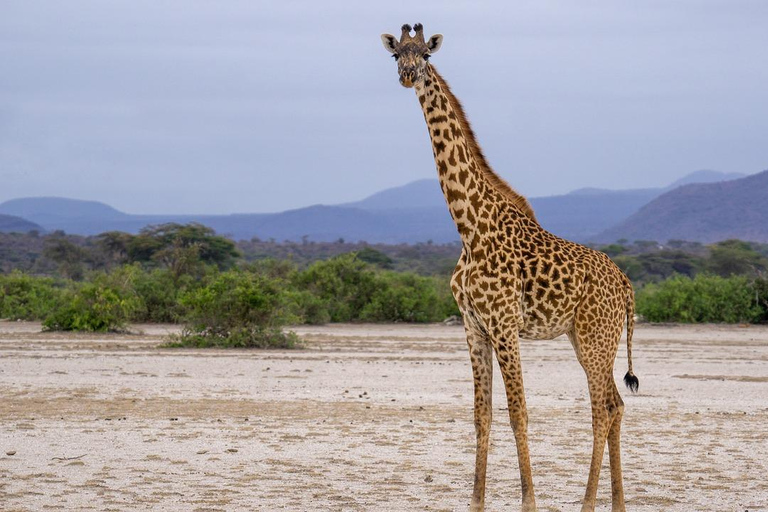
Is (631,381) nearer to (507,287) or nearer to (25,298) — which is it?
(507,287)

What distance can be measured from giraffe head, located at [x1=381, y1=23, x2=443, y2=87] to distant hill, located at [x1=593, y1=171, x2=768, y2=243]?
160 metres

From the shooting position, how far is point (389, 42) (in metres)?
7.85

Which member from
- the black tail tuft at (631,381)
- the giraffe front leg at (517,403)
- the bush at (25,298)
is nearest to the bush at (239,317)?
the bush at (25,298)

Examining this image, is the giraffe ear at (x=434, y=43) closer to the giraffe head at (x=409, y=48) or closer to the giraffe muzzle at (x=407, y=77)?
the giraffe head at (x=409, y=48)

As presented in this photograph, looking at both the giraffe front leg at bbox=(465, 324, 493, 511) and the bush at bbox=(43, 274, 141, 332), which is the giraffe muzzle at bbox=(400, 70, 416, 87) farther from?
the bush at bbox=(43, 274, 141, 332)

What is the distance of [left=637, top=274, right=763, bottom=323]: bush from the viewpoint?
98.3ft

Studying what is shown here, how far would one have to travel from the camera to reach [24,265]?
6925cm

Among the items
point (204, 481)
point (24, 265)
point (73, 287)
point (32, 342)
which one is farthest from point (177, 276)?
point (24, 265)

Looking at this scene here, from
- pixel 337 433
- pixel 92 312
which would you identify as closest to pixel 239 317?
pixel 92 312

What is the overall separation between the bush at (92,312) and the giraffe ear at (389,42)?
18.5 meters

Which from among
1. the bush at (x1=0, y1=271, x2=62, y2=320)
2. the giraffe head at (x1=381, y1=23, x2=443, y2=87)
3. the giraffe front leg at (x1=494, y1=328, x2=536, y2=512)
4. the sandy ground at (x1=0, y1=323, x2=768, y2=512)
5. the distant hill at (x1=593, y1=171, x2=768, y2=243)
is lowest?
the sandy ground at (x1=0, y1=323, x2=768, y2=512)

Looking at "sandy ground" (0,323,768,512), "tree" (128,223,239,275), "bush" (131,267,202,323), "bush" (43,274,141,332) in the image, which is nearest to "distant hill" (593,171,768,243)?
"tree" (128,223,239,275)

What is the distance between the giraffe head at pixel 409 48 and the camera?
25.6 feet

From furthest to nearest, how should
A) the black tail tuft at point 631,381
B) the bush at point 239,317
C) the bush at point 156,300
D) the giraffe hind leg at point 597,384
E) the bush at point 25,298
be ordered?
the bush at point 156,300, the bush at point 25,298, the bush at point 239,317, the black tail tuft at point 631,381, the giraffe hind leg at point 597,384
